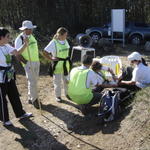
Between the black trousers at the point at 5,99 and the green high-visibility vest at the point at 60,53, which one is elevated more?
the green high-visibility vest at the point at 60,53

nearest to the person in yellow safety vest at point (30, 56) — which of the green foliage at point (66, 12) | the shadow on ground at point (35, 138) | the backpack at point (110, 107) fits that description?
the shadow on ground at point (35, 138)

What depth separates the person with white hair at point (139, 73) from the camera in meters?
6.55

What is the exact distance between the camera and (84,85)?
6.21 metres

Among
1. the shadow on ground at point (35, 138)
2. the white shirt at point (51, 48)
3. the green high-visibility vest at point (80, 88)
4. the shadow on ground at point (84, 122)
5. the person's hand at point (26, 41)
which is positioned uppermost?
the person's hand at point (26, 41)

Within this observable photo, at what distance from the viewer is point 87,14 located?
1762 centimetres

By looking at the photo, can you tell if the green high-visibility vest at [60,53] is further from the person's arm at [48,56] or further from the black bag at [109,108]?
the black bag at [109,108]

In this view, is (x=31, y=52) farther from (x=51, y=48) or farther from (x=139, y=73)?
(x=139, y=73)

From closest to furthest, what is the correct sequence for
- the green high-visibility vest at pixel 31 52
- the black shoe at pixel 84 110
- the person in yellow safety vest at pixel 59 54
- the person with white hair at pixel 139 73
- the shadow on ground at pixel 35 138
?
the shadow on ground at pixel 35 138, the black shoe at pixel 84 110, the person with white hair at pixel 139 73, the green high-visibility vest at pixel 31 52, the person in yellow safety vest at pixel 59 54

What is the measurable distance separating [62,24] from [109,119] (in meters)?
11.2

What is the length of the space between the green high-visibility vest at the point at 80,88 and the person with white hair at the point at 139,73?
39.2 inches

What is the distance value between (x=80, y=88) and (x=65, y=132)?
2.89 feet

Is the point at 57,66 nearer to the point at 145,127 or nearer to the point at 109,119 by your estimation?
the point at 109,119

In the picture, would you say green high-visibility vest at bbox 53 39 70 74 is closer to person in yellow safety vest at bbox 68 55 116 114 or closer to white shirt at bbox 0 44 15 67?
person in yellow safety vest at bbox 68 55 116 114

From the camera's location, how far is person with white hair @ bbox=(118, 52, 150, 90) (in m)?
6.55
